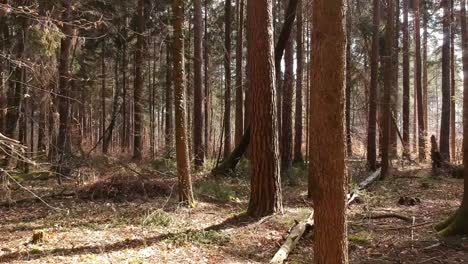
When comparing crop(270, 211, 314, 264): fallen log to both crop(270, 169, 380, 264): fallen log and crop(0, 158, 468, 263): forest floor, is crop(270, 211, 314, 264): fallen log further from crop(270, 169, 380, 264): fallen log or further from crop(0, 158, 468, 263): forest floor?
crop(0, 158, 468, 263): forest floor

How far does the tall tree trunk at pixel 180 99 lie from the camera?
386 inches

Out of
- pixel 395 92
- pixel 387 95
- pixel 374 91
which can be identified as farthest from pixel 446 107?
pixel 387 95

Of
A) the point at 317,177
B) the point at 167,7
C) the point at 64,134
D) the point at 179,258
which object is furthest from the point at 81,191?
the point at 167,7

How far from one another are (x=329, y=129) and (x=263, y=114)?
5.07m

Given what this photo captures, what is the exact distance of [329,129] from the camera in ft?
14.1

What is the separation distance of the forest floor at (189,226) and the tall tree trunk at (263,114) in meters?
0.52

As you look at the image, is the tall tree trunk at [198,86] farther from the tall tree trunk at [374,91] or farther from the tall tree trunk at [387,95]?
the tall tree trunk at [387,95]

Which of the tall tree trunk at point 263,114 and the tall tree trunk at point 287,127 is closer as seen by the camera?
the tall tree trunk at point 263,114

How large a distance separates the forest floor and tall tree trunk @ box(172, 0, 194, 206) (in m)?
0.73

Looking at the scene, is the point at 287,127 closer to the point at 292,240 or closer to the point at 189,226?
the point at 189,226

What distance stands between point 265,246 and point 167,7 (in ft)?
61.2

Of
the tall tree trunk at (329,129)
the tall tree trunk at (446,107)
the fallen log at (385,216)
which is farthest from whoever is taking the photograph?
the tall tree trunk at (446,107)

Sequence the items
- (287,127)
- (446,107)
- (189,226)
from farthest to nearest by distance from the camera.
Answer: (446,107)
(287,127)
(189,226)

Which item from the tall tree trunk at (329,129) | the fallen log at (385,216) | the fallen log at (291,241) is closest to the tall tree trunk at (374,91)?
the fallen log at (385,216)
